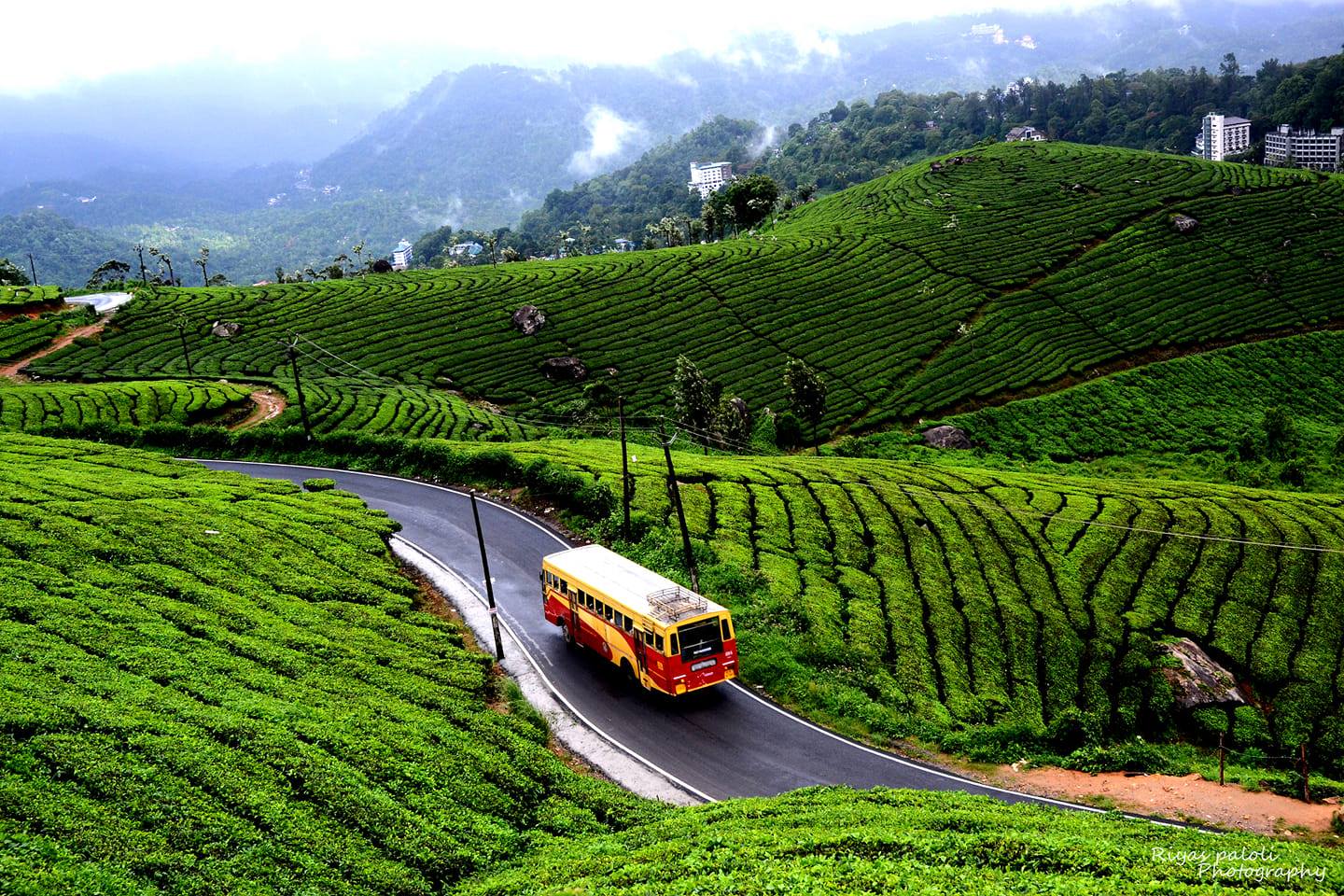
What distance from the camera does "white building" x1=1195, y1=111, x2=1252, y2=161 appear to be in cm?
17675

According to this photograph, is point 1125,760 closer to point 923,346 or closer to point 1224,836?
point 1224,836

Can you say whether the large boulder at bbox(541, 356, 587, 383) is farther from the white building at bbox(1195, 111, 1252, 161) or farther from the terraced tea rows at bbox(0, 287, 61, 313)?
the white building at bbox(1195, 111, 1252, 161)

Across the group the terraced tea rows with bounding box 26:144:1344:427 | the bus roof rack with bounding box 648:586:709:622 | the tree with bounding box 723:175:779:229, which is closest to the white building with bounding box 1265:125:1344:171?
the terraced tea rows with bounding box 26:144:1344:427

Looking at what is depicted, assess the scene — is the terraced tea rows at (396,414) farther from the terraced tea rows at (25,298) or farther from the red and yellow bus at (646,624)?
the terraced tea rows at (25,298)

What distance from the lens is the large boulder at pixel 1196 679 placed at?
96.8 feet

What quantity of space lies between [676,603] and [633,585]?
1825 millimetres

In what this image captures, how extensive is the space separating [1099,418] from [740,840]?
206 ft

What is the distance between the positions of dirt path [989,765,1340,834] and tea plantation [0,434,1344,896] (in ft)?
9.26

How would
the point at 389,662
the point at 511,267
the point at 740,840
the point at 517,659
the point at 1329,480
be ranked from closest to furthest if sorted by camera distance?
the point at 740,840
the point at 389,662
the point at 517,659
the point at 1329,480
the point at 511,267

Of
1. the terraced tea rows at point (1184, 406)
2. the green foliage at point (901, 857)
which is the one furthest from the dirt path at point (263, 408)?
the terraced tea rows at point (1184, 406)

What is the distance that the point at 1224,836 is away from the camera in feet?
60.7

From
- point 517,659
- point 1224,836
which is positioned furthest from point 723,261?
point 1224,836

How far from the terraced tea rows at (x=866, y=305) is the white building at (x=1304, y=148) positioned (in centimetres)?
5579

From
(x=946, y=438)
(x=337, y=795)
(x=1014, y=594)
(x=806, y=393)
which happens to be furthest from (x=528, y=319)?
(x=337, y=795)
